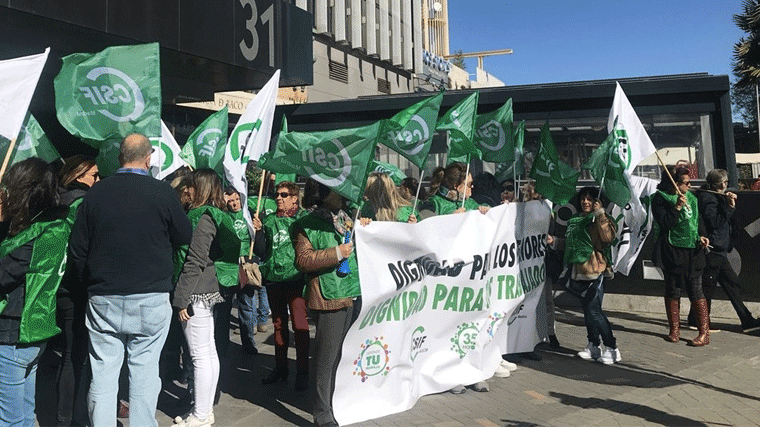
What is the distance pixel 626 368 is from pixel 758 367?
1232mm

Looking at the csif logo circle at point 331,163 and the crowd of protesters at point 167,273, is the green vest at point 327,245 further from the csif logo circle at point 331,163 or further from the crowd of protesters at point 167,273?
the csif logo circle at point 331,163

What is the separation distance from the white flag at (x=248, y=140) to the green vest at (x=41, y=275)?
55.0 inches

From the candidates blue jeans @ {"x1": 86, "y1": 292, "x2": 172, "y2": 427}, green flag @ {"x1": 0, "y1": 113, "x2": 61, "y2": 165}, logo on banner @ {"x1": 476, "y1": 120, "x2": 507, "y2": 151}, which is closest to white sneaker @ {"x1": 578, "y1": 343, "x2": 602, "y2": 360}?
logo on banner @ {"x1": 476, "y1": 120, "x2": 507, "y2": 151}

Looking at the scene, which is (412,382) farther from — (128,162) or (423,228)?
(128,162)

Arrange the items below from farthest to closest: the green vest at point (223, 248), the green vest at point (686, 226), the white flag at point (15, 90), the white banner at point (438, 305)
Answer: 1. the green vest at point (686, 226)
2. the white banner at point (438, 305)
3. the green vest at point (223, 248)
4. the white flag at point (15, 90)

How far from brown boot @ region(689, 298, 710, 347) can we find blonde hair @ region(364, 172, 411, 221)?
415 centimetres

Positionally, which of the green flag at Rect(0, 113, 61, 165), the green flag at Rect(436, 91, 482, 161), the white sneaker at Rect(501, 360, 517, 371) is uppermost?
the green flag at Rect(436, 91, 482, 161)

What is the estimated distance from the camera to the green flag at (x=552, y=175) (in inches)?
252

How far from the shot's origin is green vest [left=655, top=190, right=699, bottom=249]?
746 cm

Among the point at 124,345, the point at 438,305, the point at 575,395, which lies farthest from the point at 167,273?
the point at 575,395

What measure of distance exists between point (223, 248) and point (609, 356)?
4015 mm

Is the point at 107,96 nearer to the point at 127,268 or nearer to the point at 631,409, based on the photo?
the point at 127,268

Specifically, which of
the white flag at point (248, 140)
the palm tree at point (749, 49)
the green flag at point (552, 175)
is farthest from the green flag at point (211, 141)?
the palm tree at point (749, 49)

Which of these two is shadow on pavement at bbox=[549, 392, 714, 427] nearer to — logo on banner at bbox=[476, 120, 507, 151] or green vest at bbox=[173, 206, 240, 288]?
logo on banner at bbox=[476, 120, 507, 151]
